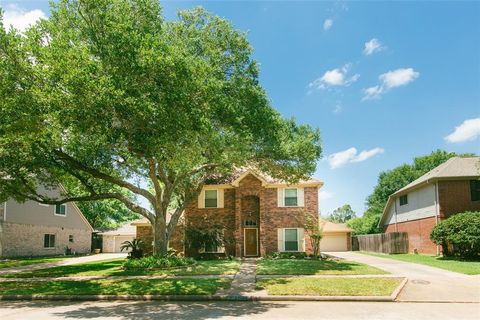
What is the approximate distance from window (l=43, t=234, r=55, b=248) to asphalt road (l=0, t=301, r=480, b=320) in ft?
83.9

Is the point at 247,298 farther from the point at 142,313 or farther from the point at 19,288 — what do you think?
the point at 19,288

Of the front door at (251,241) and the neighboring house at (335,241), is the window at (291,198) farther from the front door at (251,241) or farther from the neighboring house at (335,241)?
the neighboring house at (335,241)

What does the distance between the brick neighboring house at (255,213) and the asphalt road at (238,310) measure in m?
16.6

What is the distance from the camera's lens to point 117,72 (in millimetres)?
Result: 13469

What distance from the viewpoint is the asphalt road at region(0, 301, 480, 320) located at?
10148mm

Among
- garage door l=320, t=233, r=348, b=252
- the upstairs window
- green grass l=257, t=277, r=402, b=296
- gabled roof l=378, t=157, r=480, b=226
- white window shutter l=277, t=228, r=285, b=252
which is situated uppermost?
gabled roof l=378, t=157, r=480, b=226

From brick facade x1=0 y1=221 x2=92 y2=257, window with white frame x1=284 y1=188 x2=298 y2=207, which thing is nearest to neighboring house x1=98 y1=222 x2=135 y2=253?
brick facade x1=0 y1=221 x2=92 y2=257

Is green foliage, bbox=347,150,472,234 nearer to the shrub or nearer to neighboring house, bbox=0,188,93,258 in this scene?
the shrub

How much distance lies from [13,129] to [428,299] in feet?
48.8

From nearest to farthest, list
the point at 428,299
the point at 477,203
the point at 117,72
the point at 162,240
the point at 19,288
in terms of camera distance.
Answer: the point at 428,299 < the point at 117,72 < the point at 19,288 < the point at 162,240 < the point at 477,203

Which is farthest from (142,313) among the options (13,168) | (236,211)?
(236,211)

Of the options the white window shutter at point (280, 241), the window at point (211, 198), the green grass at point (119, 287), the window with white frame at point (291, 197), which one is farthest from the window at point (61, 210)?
the green grass at point (119, 287)

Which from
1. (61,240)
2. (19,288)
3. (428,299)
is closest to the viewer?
(428,299)

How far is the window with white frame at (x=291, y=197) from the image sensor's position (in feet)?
95.7
